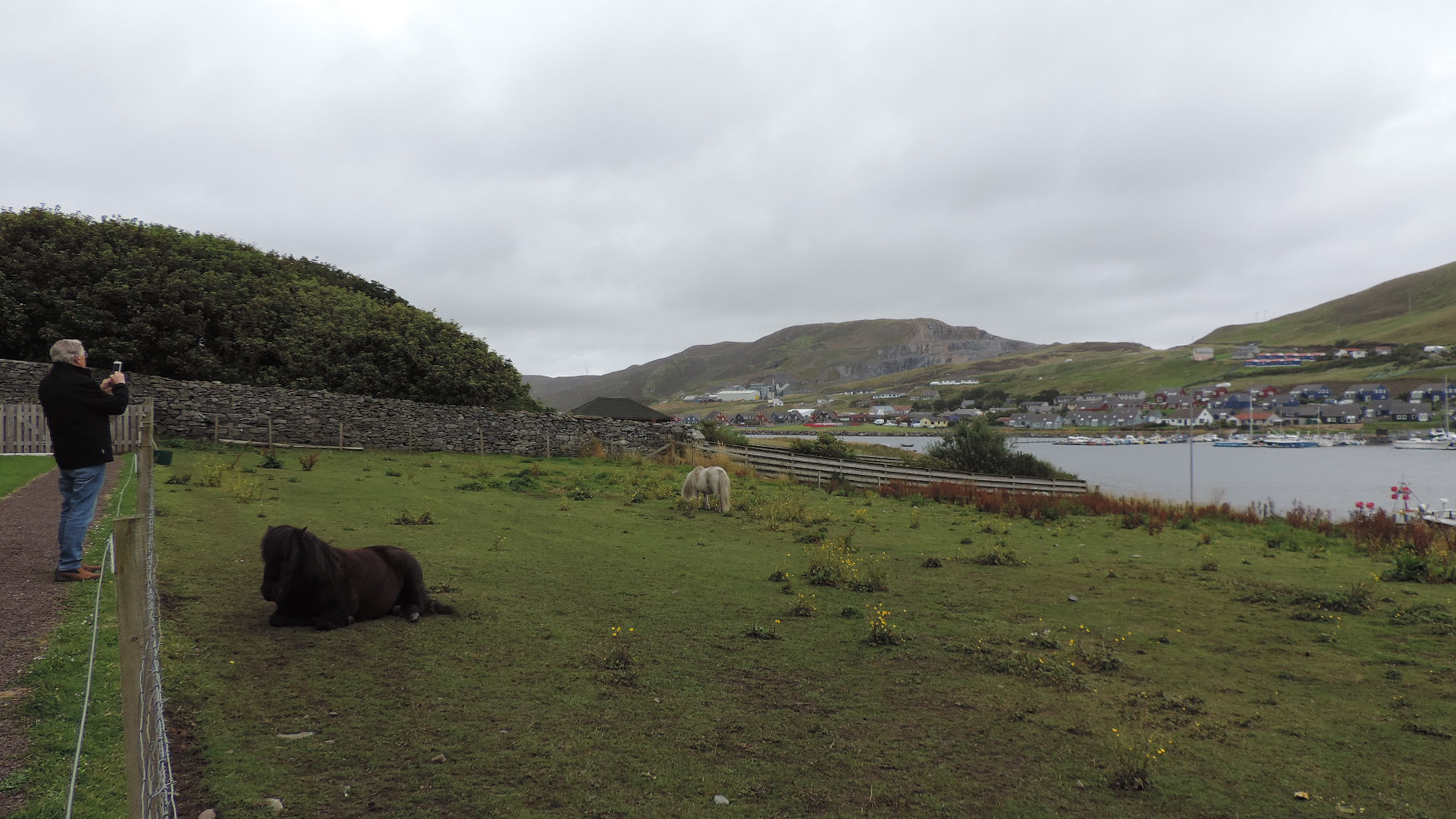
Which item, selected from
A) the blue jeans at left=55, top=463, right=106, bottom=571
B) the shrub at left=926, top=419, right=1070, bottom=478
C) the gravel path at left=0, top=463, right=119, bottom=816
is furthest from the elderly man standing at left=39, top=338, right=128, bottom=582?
the shrub at left=926, top=419, right=1070, bottom=478

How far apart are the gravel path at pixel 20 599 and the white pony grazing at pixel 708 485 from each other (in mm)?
11364

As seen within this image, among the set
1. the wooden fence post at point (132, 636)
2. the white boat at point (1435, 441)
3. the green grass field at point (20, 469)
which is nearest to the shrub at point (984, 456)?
the green grass field at point (20, 469)

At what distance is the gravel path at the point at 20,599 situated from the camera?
3.56 m

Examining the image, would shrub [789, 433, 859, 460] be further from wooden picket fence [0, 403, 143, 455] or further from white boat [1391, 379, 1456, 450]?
white boat [1391, 379, 1456, 450]

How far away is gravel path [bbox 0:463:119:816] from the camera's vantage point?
3.56 m

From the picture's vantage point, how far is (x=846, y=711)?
5492 millimetres

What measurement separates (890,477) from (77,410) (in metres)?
26.0

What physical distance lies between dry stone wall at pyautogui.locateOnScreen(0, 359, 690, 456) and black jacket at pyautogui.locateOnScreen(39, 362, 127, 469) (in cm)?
1805

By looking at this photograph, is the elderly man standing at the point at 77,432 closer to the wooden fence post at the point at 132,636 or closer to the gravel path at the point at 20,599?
the gravel path at the point at 20,599

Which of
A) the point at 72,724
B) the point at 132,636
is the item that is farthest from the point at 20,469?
the point at 132,636

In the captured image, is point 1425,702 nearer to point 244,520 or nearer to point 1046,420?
point 244,520

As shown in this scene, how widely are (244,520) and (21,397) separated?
1749 centimetres

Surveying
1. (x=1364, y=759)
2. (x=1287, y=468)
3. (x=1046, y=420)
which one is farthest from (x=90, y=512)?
(x=1046, y=420)

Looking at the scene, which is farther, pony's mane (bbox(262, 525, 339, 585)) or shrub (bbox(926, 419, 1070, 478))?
shrub (bbox(926, 419, 1070, 478))
